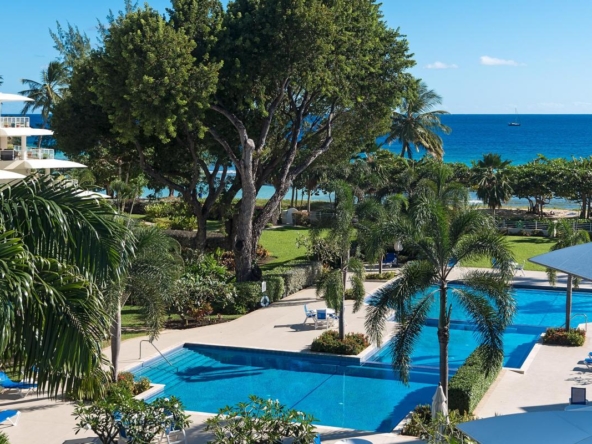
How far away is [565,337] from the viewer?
20.2 m

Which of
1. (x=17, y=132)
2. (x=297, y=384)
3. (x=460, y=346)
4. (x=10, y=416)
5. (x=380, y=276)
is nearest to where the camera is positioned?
(x=10, y=416)

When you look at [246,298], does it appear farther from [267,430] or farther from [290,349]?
[267,430]

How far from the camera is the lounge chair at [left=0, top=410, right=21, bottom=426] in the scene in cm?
1400

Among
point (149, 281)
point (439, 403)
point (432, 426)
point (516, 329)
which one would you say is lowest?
point (516, 329)

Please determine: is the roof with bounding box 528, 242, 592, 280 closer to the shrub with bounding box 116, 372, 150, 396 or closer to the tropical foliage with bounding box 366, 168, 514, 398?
the tropical foliage with bounding box 366, 168, 514, 398

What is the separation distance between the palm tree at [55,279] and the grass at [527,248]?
23297 mm

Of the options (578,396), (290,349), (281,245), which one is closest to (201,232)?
(281,245)

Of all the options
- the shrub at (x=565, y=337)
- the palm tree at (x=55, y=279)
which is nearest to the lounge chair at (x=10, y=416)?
the palm tree at (x=55, y=279)

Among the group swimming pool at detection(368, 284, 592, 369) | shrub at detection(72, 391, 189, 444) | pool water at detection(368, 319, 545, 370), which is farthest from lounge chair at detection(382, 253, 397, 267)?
shrub at detection(72, 391, 189, 444)

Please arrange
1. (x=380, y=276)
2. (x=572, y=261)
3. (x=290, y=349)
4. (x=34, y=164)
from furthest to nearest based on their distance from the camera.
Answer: (x=380, y=276) < (x=34, y=164) < (x=290, y=349) < (x=572, y=261)

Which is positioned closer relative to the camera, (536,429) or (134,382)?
(536,429)

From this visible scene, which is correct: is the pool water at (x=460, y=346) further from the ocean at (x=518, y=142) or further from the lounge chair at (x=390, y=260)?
the ocean at (x=518, y=142)

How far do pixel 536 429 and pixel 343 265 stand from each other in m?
12.6

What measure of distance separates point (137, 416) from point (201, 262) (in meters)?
12.8
